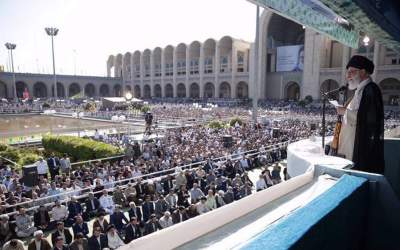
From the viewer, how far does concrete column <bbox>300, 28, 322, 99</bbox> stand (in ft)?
161

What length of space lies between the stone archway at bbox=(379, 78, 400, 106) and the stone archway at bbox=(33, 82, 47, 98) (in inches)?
2696

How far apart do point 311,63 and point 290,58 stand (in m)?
4.97

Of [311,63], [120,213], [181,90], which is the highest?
[311,63]

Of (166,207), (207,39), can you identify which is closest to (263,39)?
(207,39)

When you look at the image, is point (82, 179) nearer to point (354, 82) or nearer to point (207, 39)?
point (354, 82)

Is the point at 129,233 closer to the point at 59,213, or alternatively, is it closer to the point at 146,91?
the point at 59,213

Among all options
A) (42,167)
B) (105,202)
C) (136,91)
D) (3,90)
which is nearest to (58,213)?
(105,202)

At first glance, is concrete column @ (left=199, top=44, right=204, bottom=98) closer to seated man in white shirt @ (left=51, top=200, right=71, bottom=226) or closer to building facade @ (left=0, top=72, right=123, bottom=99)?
building facade @ (left=0, top=72, right=123, bottom=99)

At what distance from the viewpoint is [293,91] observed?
2336 inches

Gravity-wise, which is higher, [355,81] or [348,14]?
[348,14]

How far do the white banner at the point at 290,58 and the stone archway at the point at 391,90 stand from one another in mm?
12484

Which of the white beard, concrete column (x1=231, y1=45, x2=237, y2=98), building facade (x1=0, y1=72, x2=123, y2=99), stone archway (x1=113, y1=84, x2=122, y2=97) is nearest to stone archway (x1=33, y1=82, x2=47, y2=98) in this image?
building facade (x1=0, y1=72, x2=123, y2=99)

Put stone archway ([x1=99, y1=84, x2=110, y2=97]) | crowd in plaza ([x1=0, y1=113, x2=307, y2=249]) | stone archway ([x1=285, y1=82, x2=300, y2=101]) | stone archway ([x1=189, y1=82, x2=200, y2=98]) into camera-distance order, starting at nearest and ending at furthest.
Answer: crowd in plaza ([x1=0, y1=113, x2=307, y2=249]) < stone archway ([x1=285, y1=82, x2=300, y2=101]) < stone archway ([x1=189, y1=82, x2=200, y2=98]) < stone archway ([x1=99, y1=84, x2=110, y2=97])

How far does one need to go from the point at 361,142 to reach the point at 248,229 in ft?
6.05
